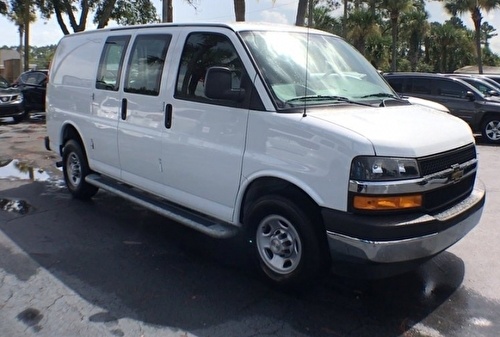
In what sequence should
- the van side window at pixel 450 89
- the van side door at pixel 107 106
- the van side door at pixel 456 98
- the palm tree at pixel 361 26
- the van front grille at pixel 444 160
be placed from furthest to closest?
the palm tree at pixel 361 26 → the van side window at pixel 450 89 → the van side door at pixel 456 98 → the van side door at pixel 107 106 → the van front grille at pixel 444 160

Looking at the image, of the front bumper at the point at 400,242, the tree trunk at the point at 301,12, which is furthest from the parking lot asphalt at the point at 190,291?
the tree trunk at the point at 301,12

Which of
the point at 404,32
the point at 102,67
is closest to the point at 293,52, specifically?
the point at 102,67

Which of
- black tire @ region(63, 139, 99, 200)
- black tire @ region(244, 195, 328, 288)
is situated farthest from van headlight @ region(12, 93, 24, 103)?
black tire @ region(244, 195, 328, 288)

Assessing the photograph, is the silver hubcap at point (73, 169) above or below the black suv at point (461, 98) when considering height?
below

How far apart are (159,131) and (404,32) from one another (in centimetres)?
3988

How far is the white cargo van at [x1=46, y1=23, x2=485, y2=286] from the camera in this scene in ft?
11.2

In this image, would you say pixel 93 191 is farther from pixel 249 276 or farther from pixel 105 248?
pixel 249 276

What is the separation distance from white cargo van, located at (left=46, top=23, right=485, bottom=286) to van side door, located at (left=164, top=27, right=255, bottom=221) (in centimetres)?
1

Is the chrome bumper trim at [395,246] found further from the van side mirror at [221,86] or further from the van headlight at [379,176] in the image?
the van side mirror at [221,86]

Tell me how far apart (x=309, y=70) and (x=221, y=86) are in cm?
81

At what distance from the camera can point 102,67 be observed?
234 inches

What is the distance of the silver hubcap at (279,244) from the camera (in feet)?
12.8

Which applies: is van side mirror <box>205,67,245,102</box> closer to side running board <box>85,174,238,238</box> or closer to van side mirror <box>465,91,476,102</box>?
side running board <box>85,174,238,238</box>

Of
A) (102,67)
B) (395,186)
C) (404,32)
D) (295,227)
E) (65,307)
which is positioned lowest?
(65,307)
